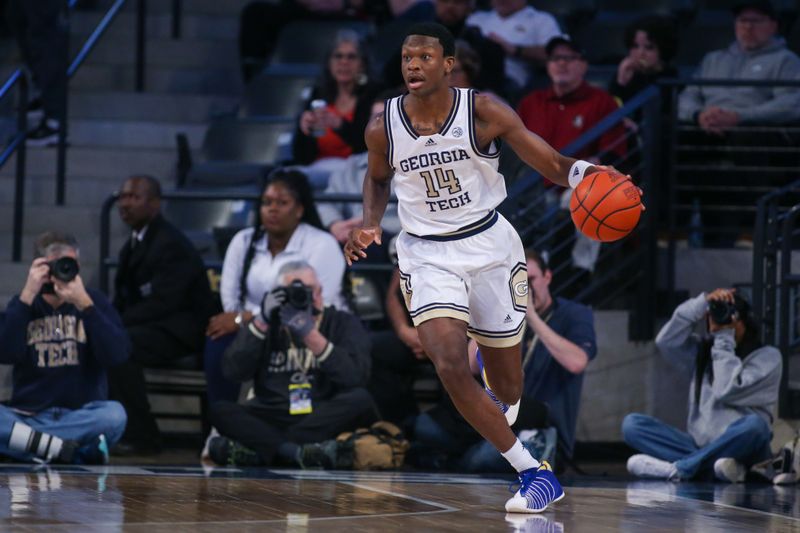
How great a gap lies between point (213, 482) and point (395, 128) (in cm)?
202

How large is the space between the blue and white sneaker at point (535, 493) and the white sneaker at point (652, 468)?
6.67ft

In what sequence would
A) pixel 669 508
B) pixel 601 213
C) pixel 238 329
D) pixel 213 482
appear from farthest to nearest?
pixel 238 329 < pixel 213 482 < pixel 669 508 < pixel 601 213

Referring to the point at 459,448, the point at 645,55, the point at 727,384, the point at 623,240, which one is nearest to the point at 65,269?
the point at 459,448

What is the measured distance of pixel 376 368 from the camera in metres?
9.69

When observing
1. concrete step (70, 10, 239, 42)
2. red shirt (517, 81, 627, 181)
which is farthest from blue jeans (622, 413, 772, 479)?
concrete step (70, 10, 239, 42)

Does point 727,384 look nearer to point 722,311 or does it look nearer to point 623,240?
point 722,311

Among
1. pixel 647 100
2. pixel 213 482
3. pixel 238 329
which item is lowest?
pixel 213 482

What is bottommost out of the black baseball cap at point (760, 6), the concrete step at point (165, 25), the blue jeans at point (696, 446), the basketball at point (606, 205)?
the blue jeans at point (696, 446)

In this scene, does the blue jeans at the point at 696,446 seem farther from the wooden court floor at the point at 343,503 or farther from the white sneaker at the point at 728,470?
the wooden court floor at the point at 343,503

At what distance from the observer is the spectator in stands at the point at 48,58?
37.8ft

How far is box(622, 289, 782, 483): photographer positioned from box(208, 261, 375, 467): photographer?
1642mm

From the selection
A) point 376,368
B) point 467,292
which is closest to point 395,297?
point 376,368

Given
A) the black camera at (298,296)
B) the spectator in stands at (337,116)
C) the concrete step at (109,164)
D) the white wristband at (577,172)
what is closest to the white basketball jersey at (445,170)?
the white wristband at (577,172)

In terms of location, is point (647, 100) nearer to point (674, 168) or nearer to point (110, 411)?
point (674, 168)
